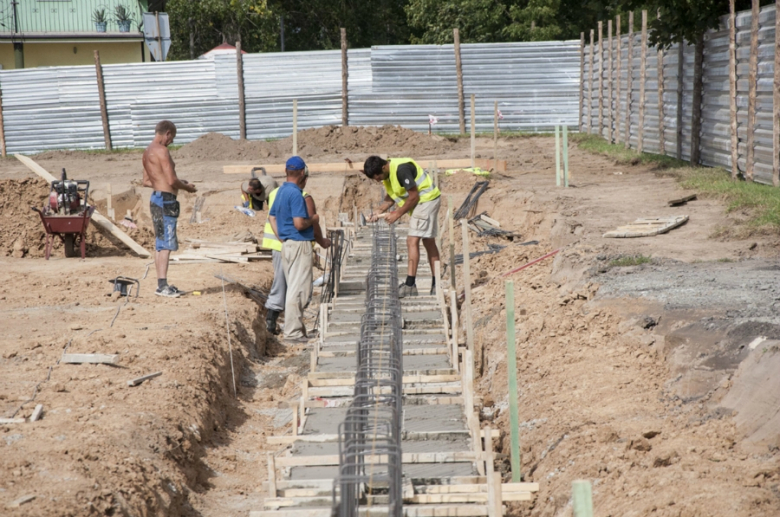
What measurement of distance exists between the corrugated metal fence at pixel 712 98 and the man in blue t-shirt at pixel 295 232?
5.60 meters

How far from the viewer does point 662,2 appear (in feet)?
39.8

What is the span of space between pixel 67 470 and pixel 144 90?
19120 millimetres

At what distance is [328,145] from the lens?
19.4 m

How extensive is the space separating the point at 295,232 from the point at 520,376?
2519 mm

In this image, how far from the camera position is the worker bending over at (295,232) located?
7656 millimetres

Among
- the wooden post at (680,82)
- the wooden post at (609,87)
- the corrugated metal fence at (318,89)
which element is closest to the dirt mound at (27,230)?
the wooden post at (680,82)

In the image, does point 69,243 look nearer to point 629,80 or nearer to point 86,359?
point 86,359

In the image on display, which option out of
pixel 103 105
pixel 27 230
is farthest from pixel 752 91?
pixel 103 105

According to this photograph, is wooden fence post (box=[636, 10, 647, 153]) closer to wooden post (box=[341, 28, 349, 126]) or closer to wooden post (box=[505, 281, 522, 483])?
wooden post (box=[341, 28, 349, 126])

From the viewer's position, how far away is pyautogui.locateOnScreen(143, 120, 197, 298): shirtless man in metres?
8.29

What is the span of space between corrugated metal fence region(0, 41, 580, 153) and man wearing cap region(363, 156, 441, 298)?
13645mm

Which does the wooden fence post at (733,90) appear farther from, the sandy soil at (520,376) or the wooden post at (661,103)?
the wooden post at (661,103)

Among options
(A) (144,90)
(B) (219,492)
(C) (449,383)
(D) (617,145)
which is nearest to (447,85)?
(D) (617,145)

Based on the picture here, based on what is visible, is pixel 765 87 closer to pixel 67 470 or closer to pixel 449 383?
pixel 449 383
